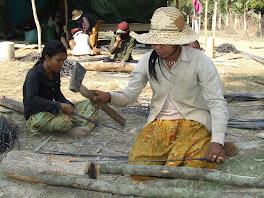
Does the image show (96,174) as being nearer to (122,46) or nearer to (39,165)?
(39,165)

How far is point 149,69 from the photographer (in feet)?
8.81

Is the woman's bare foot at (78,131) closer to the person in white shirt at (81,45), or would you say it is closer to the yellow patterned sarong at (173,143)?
the yellow patterned sarong at (173,143)

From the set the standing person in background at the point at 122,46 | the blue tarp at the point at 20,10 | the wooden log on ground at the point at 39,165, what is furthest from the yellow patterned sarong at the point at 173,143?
the blue tarp at the point at 20,10

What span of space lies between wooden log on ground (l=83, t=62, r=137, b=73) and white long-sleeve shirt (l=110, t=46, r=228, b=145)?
4575 mm

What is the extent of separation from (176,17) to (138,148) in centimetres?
110

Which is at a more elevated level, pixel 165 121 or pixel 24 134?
pixel 165 121

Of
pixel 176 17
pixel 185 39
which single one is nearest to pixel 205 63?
pixel 185 39

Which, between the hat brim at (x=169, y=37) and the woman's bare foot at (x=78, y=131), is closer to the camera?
the hat brim at (x=169, y=37)

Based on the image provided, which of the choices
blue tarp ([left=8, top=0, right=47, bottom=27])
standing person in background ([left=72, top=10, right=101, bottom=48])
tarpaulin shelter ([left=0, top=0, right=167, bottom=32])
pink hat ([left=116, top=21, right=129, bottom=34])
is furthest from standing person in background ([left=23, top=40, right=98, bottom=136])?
blue tarp ([left=8, top=0, right=47, bottom=27])

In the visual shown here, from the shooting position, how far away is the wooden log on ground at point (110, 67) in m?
7.38

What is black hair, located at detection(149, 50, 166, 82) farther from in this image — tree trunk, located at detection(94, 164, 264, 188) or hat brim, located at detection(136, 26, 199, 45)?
tree trunk, located at detection(94, 164, 264, 188)

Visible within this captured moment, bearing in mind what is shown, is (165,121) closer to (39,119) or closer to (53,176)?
(53,176)

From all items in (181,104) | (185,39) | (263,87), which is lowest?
(263,87)

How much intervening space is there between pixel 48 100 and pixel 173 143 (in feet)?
5.07
